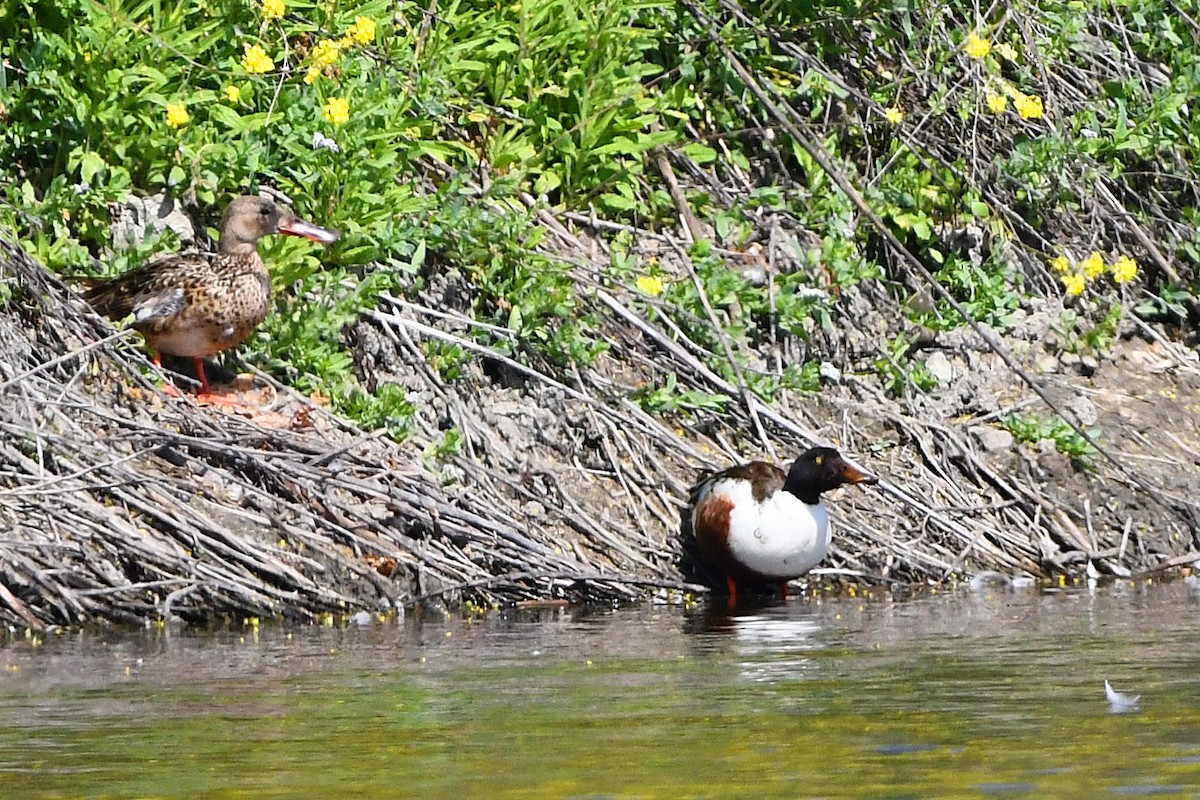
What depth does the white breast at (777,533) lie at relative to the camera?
28.2 feet

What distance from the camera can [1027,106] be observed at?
10914 millimetres

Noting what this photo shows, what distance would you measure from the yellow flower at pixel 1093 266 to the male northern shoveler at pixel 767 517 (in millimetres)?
2426

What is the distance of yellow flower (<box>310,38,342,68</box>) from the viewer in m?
9.93

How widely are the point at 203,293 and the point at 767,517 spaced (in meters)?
2.48

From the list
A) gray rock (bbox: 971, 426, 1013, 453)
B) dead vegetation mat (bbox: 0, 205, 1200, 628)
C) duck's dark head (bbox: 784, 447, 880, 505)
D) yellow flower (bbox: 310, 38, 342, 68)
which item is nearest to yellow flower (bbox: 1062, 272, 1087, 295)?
dead vegetation mat (bbox: 0, 205, 1200, 628)

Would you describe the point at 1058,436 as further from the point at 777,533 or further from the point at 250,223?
the point at 250,223

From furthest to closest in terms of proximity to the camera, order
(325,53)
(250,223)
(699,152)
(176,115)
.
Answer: (699,152)
(325,53)
(176,115)
(250,223)

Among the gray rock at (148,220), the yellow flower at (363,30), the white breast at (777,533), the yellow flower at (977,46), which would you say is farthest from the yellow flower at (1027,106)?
the gray rock at (148,220)

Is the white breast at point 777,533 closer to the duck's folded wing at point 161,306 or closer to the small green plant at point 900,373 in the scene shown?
the small green plant at point 900,373

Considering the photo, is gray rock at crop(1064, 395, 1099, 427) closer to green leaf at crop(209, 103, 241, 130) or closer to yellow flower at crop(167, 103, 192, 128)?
green leaf at crop(209, 103, 241, 130)

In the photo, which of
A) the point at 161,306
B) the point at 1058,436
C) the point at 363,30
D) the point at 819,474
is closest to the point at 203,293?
the point at 161,306

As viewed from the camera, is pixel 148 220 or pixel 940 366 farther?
pixel 940 366

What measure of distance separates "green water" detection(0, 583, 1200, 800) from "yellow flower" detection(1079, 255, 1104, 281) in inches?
122

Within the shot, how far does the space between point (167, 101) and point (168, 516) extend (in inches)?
99.7
